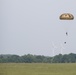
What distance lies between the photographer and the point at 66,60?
518 feet

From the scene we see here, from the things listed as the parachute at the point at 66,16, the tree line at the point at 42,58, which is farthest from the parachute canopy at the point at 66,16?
the tree line at the point at 42,58

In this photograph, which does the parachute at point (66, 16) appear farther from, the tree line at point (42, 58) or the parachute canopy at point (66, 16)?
the tree line at point (42, 58)

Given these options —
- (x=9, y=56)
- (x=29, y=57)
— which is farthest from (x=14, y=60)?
(x=29, y=57)
